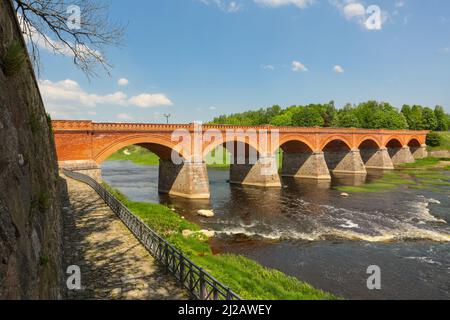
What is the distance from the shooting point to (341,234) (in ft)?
71.0

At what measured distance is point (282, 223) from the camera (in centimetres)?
2448

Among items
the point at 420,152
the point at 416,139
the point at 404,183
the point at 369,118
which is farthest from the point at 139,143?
the point at 369,118

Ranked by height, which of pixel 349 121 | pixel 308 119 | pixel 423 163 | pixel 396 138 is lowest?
pixel 423 163

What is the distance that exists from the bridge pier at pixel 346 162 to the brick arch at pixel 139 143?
3470 centimetres

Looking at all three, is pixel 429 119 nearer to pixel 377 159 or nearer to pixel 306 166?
pixel 377 159

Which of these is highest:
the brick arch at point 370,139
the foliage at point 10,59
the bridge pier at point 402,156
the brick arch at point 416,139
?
the brick arch at point 416,139

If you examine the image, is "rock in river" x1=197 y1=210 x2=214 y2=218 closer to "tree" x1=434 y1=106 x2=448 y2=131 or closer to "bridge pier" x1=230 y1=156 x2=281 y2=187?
"bridge pier" x1=230 y1=156 x2=281 y2=187

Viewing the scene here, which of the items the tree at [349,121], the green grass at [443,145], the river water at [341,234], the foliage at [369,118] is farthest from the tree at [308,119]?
the river water at [341,234]

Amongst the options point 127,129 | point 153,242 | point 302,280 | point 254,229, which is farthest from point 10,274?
point 127,129

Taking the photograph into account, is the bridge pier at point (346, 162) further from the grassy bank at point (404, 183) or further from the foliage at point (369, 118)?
the foliage at point (369, 118)

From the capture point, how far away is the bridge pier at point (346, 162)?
5588 cm

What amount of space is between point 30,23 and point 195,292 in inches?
354

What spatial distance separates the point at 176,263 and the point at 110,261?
2417 mm
